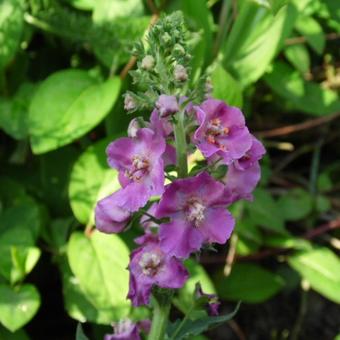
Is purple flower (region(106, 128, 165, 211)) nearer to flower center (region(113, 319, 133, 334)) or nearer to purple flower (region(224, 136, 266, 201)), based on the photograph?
purple flower (region(224, 136, 266, 201))

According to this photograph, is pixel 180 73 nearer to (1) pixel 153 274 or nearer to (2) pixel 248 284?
(1) pixel 153 274

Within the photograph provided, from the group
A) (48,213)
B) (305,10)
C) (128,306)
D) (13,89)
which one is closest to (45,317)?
(48,213)

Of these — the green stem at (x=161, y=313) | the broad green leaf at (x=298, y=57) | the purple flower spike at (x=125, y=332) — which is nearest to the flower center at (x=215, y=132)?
the green stem at (x=161, y=313)

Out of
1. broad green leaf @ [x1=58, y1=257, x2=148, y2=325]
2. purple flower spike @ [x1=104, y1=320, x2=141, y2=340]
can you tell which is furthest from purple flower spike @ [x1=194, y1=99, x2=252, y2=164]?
broad green leaf @ [x1=58, y1=257, x2=148, y2=325]

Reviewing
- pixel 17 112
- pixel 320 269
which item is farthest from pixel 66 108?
pixel 320 269

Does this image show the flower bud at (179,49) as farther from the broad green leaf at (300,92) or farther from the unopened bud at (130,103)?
the broad green leaf at (300,92)

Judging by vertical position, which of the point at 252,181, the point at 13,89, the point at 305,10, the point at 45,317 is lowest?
the point at 45,317

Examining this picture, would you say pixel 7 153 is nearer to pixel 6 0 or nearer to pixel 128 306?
pixel 6 0

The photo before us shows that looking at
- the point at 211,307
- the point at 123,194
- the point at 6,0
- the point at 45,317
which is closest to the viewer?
the point at 123,194
